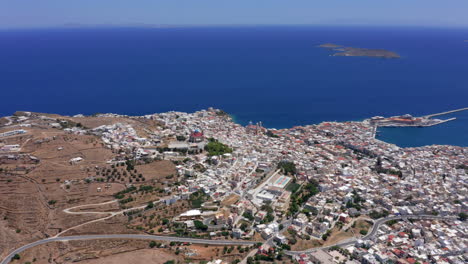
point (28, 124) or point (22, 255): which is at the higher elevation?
point (28, 124)

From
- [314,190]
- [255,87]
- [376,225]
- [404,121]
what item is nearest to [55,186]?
[314,190]

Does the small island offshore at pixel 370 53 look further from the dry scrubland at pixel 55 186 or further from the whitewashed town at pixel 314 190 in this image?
the dry scrubland at pixel 55 186

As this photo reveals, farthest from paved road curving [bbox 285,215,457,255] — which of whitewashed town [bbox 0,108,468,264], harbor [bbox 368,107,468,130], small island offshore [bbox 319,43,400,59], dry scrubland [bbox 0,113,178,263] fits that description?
small island offshore [bbox 319,43,400,59]

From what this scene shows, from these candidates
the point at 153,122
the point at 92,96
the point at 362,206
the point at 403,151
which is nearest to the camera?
the point at 362,206

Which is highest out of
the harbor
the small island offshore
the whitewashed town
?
the small island offshore

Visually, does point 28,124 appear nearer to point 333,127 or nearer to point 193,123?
point 193,123

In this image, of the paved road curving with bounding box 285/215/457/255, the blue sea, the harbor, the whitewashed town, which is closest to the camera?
the paved road curving with bounding box 285/215/457/255

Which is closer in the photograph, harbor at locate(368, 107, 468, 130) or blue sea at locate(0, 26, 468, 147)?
harbor at locate(368, 107, 468, 130)

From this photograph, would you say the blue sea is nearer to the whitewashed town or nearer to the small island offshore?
the small island offshore

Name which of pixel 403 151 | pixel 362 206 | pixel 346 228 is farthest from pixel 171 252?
pixel 403 151

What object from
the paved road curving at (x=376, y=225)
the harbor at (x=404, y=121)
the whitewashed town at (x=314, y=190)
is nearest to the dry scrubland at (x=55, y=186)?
the whitewashed town at (x=314, y=190)

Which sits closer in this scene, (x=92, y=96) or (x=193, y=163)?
(x=193, y=163)
